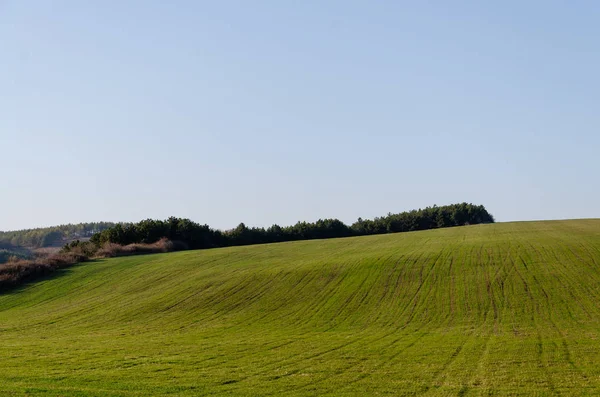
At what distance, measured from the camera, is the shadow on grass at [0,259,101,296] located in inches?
2340

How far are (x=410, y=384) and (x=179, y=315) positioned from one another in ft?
90.1

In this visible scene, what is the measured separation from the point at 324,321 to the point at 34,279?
36.4 m

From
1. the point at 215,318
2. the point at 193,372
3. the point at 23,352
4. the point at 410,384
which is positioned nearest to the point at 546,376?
the point at 410,384

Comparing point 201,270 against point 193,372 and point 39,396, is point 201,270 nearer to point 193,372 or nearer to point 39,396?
point 193,372

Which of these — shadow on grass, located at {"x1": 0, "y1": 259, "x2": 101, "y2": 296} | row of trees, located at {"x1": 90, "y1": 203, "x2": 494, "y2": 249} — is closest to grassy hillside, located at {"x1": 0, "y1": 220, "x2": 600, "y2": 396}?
shadow on grass, located at {"x1": 0, "y1": 259, "x2": 101, "y2": 296}

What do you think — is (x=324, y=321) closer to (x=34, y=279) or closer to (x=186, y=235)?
(x=34, y=279)

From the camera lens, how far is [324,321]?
132 ft

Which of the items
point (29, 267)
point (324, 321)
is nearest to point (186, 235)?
point (29, 267)

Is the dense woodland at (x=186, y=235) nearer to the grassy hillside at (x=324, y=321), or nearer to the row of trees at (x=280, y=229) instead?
the row of trees at (x=280, y=229)

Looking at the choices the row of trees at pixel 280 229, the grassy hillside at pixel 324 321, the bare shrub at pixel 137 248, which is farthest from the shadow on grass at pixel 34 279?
the row of trees at pixel 280 229

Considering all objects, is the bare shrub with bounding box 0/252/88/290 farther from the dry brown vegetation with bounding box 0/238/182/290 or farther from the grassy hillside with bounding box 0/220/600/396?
the grassy hillside with bounding box 0/220/600/396

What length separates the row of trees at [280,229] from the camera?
96562 millimetres

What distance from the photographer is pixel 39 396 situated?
1695 cm

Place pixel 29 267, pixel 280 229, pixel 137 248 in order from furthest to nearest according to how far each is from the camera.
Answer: pixel 280 229 → pixel 137 248 → pixel 29 267
